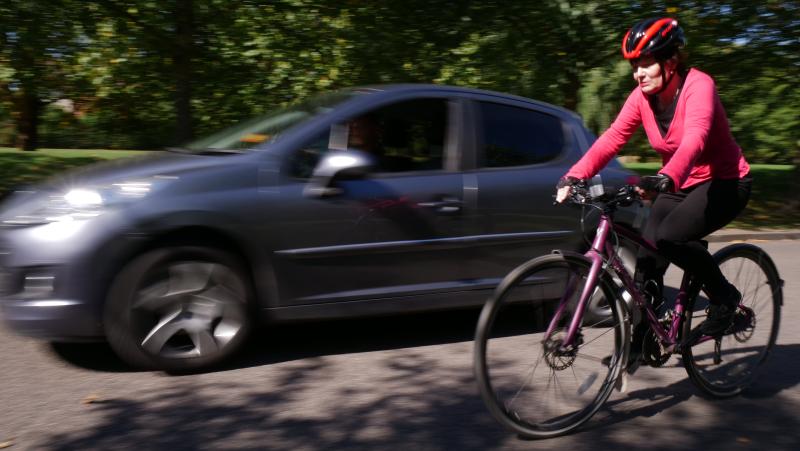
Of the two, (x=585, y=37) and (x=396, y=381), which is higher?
(x=585, y=37)

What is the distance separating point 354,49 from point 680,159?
841cm

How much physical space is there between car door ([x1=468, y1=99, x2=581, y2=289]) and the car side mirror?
0.79 m

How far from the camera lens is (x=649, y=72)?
369 centimetres

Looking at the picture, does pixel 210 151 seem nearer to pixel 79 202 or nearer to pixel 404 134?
pixel 79 202

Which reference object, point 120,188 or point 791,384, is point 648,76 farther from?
point 120,188

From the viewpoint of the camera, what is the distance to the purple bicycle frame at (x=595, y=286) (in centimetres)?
354

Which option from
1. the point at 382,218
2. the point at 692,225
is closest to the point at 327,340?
the point at 382,218

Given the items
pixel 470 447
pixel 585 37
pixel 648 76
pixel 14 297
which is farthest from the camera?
pixel 585 37

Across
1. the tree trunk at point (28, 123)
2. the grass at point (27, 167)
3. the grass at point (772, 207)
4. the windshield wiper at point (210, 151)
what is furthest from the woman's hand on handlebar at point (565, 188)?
the tree trunk at point (28, 123)

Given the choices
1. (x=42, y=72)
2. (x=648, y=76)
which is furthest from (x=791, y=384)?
(x=42, y=72)

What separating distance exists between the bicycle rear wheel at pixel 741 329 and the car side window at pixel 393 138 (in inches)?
70.3

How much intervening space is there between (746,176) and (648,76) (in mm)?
729

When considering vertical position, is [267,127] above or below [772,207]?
above

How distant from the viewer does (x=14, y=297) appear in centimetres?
427
